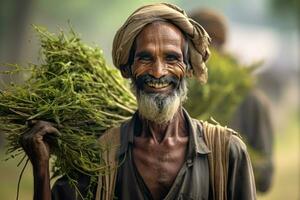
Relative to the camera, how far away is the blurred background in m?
18.7

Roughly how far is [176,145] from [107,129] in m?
0.50

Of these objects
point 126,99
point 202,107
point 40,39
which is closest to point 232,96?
point 202,107

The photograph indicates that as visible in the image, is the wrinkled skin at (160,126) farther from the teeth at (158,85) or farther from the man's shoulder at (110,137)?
the man's shoulder at (110,137)

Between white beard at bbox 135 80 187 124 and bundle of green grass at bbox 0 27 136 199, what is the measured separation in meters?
0.35

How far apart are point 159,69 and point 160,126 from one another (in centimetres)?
37

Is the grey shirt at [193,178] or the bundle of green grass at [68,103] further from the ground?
the bundle of green grass at [68,103]

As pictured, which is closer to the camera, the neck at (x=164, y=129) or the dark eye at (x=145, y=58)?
the dark eye at (x=145, y=58)

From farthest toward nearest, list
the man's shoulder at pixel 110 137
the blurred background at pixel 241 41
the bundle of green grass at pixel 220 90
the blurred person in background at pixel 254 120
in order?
1. the blurred background at pixel 241 41
2. the blurred person in background at pixel 254 120
3. the bundle of green grass at pixel 220 90
4. the man's shoulder at pixel 110 137

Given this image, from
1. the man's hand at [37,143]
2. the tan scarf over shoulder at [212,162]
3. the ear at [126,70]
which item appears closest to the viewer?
the man's hand at [37,143]

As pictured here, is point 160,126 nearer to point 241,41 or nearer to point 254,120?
point 254,120

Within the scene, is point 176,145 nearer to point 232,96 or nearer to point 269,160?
point 232,96

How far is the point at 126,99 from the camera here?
6.39 meters

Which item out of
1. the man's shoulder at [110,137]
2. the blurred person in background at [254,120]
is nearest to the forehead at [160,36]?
the man's shoulder at [110,137]

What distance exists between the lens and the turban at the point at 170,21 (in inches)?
217
